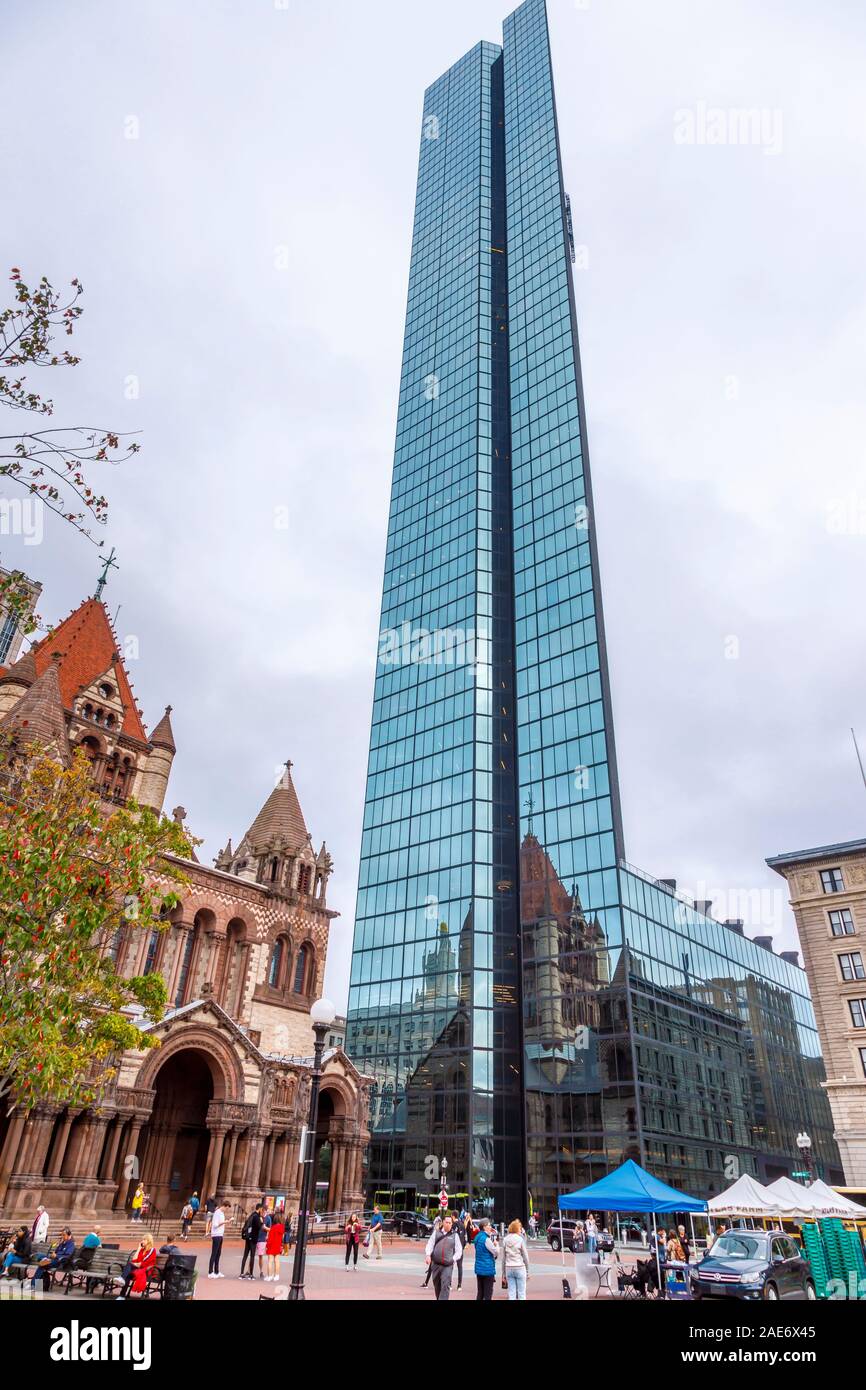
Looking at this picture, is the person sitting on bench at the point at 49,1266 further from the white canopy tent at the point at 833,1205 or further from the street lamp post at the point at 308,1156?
the white canopy tent at the point at 833,1205

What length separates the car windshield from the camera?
18.2 meters

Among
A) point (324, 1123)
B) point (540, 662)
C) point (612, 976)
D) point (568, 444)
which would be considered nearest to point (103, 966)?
point (324, 1123)

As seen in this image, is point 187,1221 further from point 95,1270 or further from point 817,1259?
point 817,1259

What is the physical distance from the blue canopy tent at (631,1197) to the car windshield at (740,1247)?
35.3 inches

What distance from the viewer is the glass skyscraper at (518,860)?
5253cm

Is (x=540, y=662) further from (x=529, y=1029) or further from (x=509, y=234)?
(x=509, y=234)

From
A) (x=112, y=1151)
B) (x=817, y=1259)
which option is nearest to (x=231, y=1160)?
(x=112, y=1151)

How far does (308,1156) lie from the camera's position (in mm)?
14711

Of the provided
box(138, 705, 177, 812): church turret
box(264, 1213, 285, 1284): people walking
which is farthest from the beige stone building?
box(138, 705, 177, 812): church turret

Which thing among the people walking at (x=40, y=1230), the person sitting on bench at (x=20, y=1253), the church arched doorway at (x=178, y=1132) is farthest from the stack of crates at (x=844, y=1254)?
the church arched doorway at (x=178, y=1132)

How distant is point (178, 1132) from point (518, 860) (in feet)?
109

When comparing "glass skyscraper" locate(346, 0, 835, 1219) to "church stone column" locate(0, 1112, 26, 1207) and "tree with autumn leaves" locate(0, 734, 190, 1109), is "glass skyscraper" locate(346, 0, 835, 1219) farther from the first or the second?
"tree with autumn leaves" locate(0, 734, 190, 1109)

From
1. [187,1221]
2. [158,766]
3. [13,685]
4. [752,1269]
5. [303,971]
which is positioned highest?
[13,685]
